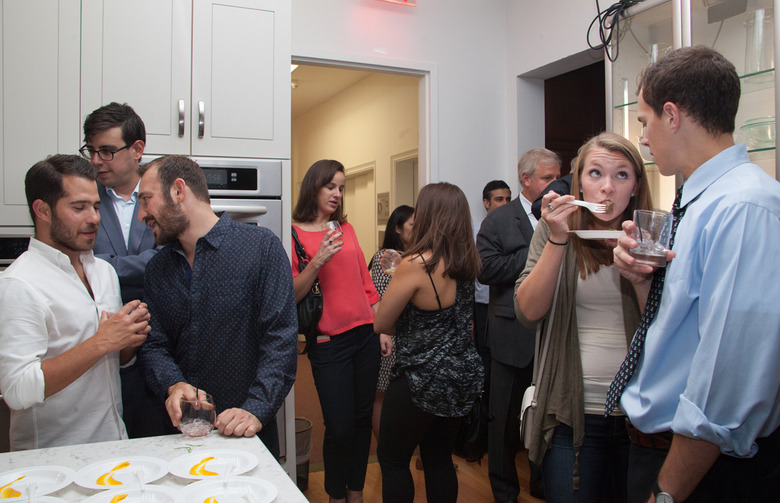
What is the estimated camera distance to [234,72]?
2529mm

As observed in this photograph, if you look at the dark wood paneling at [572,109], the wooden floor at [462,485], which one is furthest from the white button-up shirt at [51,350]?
the dark wood paneling at [572,109]

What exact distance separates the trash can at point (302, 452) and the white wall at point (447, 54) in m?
1.84

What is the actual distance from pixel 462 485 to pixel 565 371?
1837 millimetres

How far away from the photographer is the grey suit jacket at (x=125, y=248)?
1913 mm

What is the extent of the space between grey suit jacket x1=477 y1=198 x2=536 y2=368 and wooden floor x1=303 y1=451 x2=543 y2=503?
770 mm

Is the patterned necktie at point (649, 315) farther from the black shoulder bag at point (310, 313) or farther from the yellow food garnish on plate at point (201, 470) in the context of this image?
the black shoulder bag at point (310, 313)

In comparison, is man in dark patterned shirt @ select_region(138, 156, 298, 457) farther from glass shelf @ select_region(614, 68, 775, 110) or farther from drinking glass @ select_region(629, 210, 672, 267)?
glass shelf @ select_region(614, 68, 775, 110)

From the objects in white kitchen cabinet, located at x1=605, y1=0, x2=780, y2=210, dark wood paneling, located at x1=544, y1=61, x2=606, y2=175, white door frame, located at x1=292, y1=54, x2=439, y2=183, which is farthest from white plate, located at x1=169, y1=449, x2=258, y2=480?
dark wood paneling, located at x1=544, y1=61, x2=606, y2=175

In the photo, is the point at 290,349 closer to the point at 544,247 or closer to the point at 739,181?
the point at 544,247

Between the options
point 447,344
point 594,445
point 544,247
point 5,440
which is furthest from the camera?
point 5,440

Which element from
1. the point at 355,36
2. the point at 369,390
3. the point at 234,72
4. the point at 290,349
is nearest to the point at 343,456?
the point at 369,390

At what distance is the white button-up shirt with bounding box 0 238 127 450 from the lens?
137 centimetres

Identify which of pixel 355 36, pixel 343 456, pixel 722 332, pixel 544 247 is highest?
pixel 355 36

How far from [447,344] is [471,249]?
35 cm
